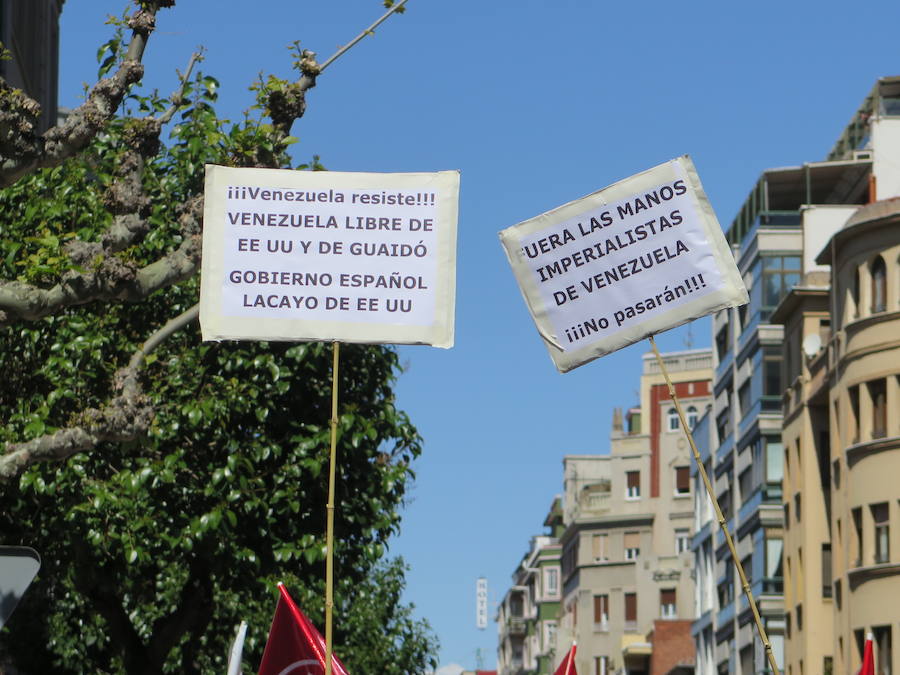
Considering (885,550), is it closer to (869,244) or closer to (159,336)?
(869,244)

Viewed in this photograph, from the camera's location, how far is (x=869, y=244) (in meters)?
49.2

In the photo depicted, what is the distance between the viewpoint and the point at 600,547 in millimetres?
109812

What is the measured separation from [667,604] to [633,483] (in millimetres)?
8825

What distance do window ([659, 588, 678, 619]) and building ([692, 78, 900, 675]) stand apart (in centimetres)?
2981

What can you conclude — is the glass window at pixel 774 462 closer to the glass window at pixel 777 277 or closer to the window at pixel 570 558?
the glass window at pixel 777 277

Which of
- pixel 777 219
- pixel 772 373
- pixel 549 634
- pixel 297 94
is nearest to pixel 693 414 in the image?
pixel 549 634

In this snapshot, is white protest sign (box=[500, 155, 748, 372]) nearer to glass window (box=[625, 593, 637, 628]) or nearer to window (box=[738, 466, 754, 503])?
window (box=[738, 466, 754, 503])

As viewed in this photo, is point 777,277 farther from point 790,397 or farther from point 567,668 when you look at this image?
point 567,668

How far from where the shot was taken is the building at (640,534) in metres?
103

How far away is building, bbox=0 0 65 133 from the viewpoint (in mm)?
39312

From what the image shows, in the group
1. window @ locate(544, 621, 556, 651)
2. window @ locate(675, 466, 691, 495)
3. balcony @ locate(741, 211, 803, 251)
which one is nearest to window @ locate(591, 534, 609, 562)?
window @ locate(675, 466, 691, 495)

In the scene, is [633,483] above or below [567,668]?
above

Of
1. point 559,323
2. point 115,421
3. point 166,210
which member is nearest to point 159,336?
point 115,421

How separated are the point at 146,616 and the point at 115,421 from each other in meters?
18.6
